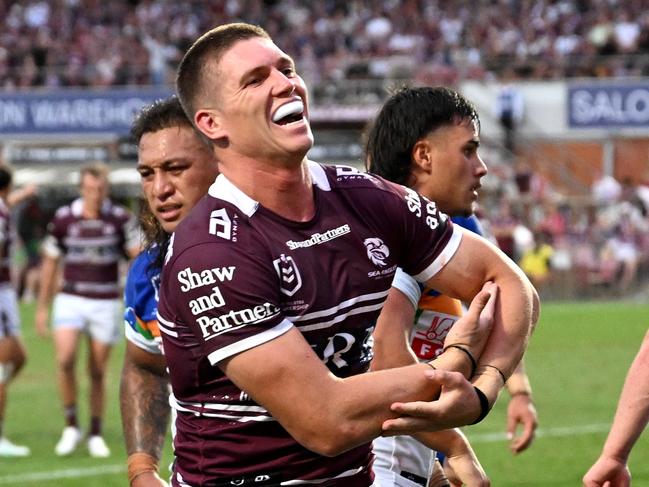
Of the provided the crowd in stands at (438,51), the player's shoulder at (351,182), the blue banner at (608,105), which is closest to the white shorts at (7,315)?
the player's shoulder at (351,182)

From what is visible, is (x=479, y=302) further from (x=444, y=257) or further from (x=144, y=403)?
(x=144, y=403)

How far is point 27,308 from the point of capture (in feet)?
88.8

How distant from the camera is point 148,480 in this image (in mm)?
4660

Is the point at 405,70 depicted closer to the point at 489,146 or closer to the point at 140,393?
the point at 489,146

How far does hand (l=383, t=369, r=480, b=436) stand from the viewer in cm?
354

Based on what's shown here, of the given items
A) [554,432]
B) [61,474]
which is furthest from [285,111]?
[554,432]

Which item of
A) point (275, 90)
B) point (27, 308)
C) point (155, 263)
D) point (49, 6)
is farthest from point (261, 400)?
point (49, 6)

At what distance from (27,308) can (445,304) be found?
23.0 meters

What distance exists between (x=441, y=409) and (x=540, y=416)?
10080mm

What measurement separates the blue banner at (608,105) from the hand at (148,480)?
1062 inches

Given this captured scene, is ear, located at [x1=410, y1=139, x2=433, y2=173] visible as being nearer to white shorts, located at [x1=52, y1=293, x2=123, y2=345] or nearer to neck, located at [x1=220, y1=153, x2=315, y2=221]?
neck, located at [x1=220, y1=153, x2=315, y2=221]

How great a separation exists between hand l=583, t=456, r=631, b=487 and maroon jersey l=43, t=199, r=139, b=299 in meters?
8.41

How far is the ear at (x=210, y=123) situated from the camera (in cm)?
384

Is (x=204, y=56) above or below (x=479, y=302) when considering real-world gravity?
above
